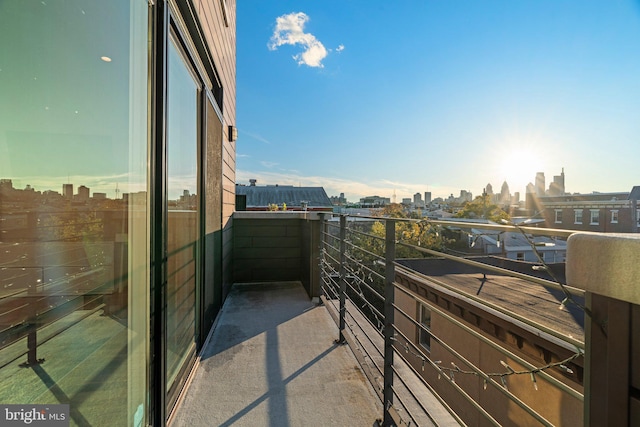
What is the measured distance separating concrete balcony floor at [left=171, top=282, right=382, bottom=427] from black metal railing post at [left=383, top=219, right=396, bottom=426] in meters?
0.17

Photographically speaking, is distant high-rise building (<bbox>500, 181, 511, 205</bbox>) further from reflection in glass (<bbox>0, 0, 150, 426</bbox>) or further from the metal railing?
reflection in glass (<bbox>0, 0, 150, 426</bbox>)

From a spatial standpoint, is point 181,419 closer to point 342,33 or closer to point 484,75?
point 342,33

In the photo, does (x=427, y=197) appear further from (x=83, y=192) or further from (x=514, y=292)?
(x=83, y=192)

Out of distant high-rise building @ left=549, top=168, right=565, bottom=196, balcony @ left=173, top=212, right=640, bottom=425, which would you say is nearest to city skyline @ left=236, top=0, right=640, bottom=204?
balcony @ left=173, top=212, right=640, bottom=425

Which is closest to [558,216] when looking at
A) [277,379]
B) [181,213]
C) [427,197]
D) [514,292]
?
[427,197]

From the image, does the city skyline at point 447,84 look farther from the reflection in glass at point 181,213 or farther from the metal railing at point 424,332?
the reflection in glass at point 181,213

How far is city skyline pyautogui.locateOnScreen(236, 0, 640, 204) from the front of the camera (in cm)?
557

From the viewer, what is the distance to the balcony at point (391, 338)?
518mm

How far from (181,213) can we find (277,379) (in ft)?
3.86

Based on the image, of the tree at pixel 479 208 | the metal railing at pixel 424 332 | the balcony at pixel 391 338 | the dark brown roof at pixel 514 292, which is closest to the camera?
the balcony at pixel 391 338

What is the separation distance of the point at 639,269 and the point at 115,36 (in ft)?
4.35

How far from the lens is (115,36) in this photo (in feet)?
2.94

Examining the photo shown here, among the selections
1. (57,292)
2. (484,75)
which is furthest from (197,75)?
(484,75)

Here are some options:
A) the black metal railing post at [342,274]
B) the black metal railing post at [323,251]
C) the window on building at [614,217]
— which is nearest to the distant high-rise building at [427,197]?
the window on building at [614,217]
